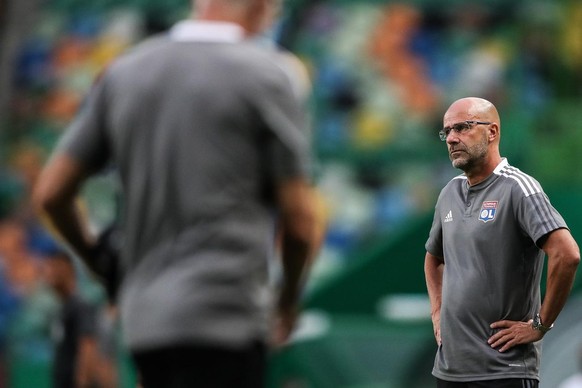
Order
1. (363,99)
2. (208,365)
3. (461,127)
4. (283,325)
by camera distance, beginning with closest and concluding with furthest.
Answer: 1. (208,365)
2. (283,325)
3. (461,127)
4. (363,99)

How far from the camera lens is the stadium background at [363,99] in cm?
1324

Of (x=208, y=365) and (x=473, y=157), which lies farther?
(x=473, y=157)

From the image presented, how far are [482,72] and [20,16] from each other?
22.1 ft

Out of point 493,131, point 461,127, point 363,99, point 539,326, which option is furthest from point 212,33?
point 363,99

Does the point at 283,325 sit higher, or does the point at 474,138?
the point at 474,138

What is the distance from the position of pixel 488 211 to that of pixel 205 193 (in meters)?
1.82

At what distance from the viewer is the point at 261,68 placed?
2994mm

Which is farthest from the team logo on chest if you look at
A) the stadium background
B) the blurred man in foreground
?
the stadium background

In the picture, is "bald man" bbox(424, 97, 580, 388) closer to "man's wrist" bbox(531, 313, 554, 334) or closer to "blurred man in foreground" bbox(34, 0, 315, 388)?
"man's wrist" bbox(531, 313, 554, 334)

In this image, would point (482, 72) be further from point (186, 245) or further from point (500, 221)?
point (186, 245)

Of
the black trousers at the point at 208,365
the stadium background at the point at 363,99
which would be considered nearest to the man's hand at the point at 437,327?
the black trousers at the point at 208,365

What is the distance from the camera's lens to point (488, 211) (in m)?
4.54

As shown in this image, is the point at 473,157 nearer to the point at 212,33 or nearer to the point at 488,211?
the point at 488,211

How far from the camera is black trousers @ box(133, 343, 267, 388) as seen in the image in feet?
9.61
